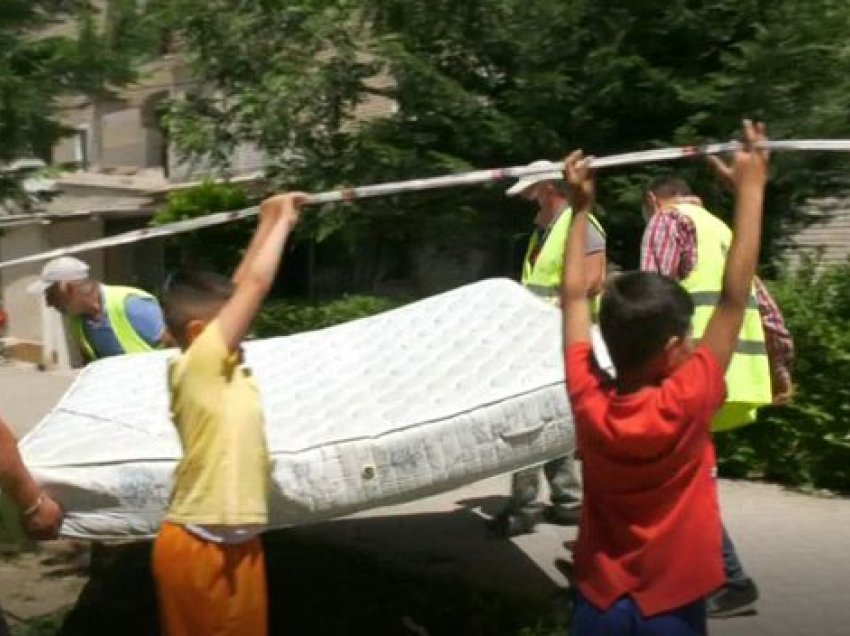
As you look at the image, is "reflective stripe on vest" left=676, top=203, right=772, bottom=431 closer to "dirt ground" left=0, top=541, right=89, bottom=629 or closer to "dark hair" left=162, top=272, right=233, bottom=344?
"dark hair" left=162, top=272, right=233, bottom=344

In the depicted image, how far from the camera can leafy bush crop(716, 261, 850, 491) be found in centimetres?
801

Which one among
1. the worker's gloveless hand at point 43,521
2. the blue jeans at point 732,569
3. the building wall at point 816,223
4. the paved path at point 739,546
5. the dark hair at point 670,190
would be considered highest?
the dark hair at point 670,190

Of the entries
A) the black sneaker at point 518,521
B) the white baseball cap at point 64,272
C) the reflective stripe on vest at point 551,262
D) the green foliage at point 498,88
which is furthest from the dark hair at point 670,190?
the green foliage at point 498,88

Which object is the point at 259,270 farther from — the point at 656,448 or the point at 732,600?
the point at 732,600

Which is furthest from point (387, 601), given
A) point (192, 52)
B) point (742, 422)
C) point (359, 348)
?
point (192, 52)

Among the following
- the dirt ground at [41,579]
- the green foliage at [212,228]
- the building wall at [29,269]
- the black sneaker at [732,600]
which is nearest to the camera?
the black sneaker at [732,600]

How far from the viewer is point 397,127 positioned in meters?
12.2

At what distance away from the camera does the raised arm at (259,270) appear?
3.67 m

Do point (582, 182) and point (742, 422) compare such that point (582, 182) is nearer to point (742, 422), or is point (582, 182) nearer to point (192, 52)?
point (742, 422)

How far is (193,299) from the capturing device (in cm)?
382

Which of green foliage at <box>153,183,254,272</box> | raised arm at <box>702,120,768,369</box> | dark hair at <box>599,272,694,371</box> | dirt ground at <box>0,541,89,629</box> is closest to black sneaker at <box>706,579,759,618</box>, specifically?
raised arm at <box>702,120,768,369</box>

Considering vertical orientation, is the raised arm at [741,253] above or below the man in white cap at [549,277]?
above

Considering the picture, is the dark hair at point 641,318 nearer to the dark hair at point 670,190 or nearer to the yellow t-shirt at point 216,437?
the yellow t-shirt at point 216,437

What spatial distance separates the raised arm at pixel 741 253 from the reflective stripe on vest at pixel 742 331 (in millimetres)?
1890
